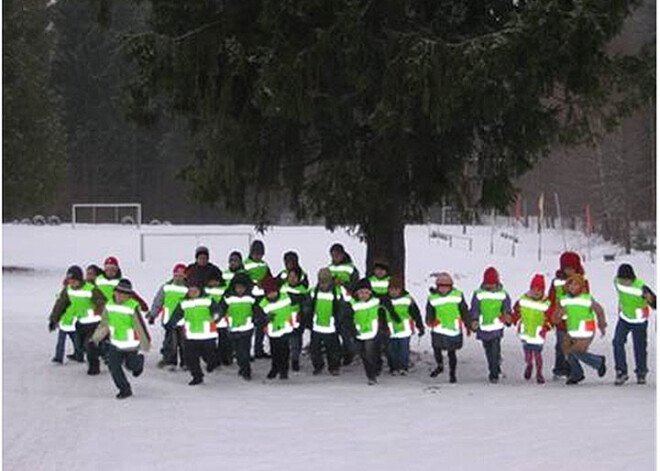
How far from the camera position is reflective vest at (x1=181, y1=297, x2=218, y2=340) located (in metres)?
14.6

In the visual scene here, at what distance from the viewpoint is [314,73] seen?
1480 centimetres

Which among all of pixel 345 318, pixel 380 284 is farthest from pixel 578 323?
pixel 345 318

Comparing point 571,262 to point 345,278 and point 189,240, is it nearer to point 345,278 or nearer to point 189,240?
point 345,278

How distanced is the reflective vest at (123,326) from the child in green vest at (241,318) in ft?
5.96

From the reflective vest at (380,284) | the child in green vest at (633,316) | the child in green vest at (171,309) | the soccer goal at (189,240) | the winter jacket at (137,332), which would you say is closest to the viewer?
the winter jacket at (137,332)

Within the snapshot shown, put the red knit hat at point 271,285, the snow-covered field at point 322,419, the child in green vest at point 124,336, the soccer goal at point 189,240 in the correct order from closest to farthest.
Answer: the snow-covered field at point 322,419, the child in green vest at point 124,336, the red knit hat at point 271,285, the soccer goal at point 189,240

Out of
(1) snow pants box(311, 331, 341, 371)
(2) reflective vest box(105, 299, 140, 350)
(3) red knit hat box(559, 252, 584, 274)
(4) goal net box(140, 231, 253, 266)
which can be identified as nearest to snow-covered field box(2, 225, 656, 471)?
(1) snow pants box(311, 331, 341, 371)

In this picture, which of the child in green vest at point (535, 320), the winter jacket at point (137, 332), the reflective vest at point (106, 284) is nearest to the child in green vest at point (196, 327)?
the winter jacket at point (137, 332)

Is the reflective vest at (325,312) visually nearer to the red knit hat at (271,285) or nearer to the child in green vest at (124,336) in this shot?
the red knit hat at (271,285)

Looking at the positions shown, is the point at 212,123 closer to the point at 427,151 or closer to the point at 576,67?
the point at 427,151

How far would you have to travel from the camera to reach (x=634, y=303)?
14.7 meters

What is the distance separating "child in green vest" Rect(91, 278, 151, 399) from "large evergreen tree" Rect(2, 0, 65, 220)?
2394 centimetres

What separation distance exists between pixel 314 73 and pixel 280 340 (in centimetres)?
390

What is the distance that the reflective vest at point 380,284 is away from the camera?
51.0 feet
